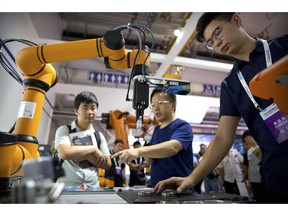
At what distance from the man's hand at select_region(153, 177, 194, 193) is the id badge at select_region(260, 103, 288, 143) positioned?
387 mm

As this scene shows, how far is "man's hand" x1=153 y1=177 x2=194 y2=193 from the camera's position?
85 cm

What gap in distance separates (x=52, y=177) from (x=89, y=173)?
102cm

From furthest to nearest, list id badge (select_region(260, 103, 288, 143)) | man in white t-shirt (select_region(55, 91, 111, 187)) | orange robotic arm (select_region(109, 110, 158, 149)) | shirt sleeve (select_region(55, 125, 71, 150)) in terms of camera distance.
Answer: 1. orange robotic arm (select_region(109, 110, 158, 149))
2. shirt sleeve (select_region(55, 125, 71, 150))
3. man in white t-shirt (select_region(55, 91, 111, 187))
4. id badge (select_region(260, 103, 288, 143))

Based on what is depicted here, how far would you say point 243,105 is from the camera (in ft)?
2.96

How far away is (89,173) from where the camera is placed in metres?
1.27

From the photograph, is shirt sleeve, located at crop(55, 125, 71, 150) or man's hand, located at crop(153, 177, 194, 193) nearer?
man's hand, located at crop(153, 177, 194, 193)

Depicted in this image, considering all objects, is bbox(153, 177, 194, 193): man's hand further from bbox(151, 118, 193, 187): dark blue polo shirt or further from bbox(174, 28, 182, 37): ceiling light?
bbox(174, 28, 182, 37): ceiling light

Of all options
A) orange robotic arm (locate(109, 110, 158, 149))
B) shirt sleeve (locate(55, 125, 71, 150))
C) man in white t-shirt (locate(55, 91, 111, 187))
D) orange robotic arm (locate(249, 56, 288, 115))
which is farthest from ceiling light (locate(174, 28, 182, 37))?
orange robotic arm (locate(249, 56, 288, 115))

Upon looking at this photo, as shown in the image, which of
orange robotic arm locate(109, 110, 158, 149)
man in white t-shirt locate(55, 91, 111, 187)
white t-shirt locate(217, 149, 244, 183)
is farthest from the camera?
white t-shirt locate(217, 149, 244, 183)

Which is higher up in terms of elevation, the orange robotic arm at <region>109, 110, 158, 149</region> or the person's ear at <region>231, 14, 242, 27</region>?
the orange robotic arm at <region>109, 110, 158, 149</region>

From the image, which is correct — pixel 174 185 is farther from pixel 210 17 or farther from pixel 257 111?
pixel 210 17
